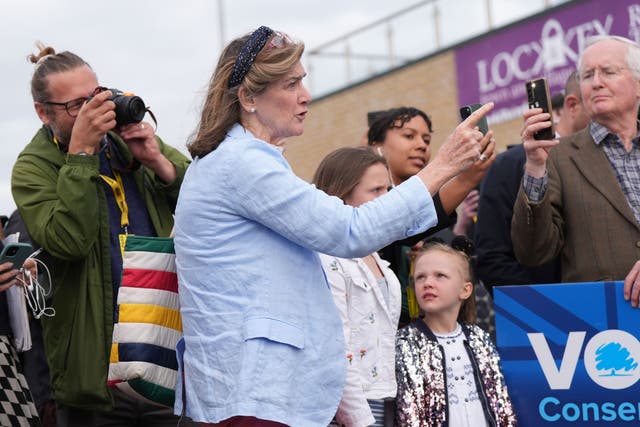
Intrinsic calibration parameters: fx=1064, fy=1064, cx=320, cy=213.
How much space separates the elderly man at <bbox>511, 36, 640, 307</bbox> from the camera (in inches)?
178

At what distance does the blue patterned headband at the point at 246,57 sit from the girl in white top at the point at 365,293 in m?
1.08

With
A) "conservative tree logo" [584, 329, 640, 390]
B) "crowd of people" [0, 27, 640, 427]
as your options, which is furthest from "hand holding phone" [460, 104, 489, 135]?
"conservative tree logo" [584, 329, 640, 390]

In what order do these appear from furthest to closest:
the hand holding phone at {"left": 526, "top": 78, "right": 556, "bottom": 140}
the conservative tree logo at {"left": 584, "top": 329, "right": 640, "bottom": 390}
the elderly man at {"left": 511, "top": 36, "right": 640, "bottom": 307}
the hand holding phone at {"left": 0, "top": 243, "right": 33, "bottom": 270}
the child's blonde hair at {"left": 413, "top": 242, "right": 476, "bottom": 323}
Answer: the child's blonde hair at {"left": 413, "top": 242, "right": 476, "bottom": 323}, the elderly man at {"left": 511, "top": 36, "right": 640, "bottom": 307}, the hand holding phone at {"left": 526, "top": 78, "right": 556, "bottom": 140}, the conservative tree logo at {"left": 584, "top": 329, "right": 640, "bottom": 390}, the hand holding phone at {"left": 0, "top": 243, "right": 33, "bottom": 270}

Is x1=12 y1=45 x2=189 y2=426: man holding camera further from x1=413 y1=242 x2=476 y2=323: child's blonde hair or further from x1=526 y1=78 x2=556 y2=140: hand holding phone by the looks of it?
x1=526 y1=78 x2=556 y2=140: hand holding phone

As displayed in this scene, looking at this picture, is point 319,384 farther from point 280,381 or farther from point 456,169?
point 456,169

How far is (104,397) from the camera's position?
3836mm

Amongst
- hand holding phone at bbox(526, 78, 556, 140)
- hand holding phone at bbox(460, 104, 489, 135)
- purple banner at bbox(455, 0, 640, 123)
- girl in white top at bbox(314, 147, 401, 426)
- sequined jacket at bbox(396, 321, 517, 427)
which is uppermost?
purple banner at bbox(455, 0, 640, 123)

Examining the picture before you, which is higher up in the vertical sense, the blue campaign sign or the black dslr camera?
the black dslr camera

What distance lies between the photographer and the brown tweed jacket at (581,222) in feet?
14.9

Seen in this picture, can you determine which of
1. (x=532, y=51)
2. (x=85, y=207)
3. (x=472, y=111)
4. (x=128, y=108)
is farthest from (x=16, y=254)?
(x=532, y=51)

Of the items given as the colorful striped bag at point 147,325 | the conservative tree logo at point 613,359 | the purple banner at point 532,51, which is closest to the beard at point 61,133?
the colorful striped bag at point 147,325

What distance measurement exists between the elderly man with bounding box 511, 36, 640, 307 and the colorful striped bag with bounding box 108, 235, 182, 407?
1.63m

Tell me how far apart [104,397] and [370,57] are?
14.0 m

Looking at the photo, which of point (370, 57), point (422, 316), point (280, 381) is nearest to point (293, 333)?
point (280, 381)
